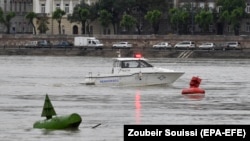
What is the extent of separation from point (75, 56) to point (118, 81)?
76776 mm

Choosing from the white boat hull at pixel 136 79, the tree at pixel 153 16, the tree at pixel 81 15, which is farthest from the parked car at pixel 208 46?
the white boat hull at pixel 136 79

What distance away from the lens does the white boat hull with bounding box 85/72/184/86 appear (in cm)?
6888

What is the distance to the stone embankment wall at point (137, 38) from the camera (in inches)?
6078

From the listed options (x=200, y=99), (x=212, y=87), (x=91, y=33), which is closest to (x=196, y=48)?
(x=91, y=33)

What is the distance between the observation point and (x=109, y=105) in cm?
5597

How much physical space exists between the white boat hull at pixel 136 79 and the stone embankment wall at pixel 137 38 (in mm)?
81592

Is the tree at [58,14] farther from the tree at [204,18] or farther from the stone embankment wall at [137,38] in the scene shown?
the tree at [204,18]

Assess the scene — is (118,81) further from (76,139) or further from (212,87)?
(76,139)

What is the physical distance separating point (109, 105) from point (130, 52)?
299 ft

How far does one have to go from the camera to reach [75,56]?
145500mm

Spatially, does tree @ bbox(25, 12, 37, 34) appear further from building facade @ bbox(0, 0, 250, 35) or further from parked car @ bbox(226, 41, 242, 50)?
parked car @ bbox(226, 41, 242, 50)

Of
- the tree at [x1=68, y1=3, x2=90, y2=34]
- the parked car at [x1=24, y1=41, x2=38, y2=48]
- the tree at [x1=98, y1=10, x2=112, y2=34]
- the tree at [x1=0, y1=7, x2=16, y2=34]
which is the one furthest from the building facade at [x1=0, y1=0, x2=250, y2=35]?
the parked car at [x1=24, y1=41, x2=38, y2=48]

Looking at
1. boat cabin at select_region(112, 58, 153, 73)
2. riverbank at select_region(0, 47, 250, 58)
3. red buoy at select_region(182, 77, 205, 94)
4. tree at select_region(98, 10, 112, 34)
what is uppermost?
boat cabin at select_region(112, 58, 153, 73)

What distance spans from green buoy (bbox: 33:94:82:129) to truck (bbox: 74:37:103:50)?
10223 centimetres
